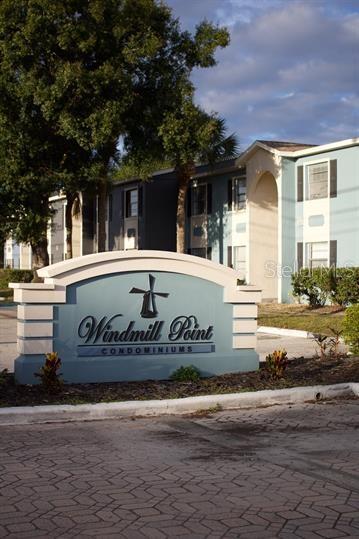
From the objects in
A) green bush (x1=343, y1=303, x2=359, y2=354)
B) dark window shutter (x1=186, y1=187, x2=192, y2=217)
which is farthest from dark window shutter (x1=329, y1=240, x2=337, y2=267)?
green bush (x1=343, y1=303, x2=359, y2=354)

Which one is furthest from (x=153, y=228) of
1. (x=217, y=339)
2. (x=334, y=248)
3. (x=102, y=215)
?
(x=217, y=339)

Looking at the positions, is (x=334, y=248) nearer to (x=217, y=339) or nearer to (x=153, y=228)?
(x=153, y=228)

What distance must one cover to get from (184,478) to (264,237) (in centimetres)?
2782

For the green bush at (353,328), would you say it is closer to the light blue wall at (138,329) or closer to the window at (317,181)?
the light blue wall at (138,329)

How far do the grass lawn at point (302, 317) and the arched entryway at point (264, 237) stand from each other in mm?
2833

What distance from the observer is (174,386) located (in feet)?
34.0

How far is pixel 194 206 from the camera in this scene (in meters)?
38.5

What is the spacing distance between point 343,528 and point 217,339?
6.36m

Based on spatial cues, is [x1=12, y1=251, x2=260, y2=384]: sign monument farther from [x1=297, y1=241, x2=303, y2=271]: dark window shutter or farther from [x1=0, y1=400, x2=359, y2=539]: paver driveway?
[x1=297, y1=241, x2=303, y2=271]: dark window shutter

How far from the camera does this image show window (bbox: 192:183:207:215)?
37.4m

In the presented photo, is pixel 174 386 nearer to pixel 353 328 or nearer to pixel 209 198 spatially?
pixel 353 328

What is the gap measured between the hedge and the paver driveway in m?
18.2

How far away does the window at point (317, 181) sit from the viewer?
29328 millimetres

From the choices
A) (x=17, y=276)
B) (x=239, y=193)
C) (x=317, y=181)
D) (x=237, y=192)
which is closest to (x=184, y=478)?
(x=317, y=181)
